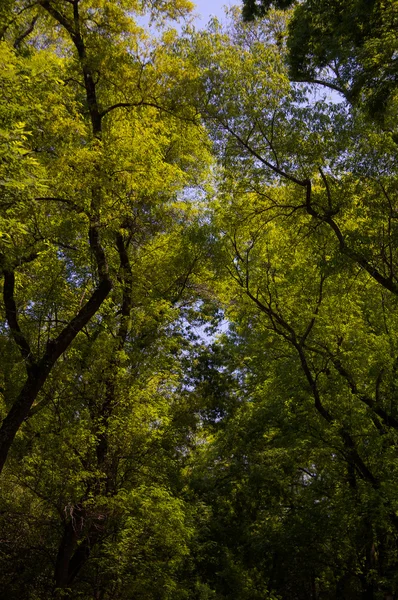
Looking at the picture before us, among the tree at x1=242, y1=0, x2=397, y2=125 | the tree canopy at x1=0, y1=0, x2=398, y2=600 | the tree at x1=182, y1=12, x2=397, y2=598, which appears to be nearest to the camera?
the tree at x1=242, y1=0, x2=397, y2=125

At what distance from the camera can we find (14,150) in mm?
3668

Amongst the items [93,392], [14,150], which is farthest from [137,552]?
[14,150]

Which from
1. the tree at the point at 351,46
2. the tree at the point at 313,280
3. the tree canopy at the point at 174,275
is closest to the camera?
the tree at the point at 351,46

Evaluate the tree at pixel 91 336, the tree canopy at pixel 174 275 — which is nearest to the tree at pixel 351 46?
the tree canopy at pixel 174 275

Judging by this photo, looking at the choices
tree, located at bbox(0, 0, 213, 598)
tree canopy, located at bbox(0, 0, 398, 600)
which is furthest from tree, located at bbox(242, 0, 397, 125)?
tree, located at bbox(0, 0, 213, 598)

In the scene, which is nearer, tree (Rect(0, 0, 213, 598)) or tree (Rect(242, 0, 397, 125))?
tree (Rect(242, 0, 397, 125))

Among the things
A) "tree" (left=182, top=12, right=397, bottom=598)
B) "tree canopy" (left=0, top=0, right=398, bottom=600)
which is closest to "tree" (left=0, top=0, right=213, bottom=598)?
"tree canopy" (left=0, top=0, right=398, bottom=600)

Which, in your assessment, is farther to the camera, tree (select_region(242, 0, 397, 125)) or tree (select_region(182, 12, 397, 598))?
tree (select_region(182, 12, 397, 598))

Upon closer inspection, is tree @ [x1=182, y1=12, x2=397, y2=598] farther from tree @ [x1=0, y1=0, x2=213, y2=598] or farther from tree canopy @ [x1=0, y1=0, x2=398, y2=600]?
tree @ [x1=0, y1=0, x2=213, y2=598]

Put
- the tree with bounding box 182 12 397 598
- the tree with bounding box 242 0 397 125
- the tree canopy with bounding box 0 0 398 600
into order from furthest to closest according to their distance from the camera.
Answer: the tree with bounding box 182 12 397 598, the tree canopy with bounding box 0 0 398 600, the tree with bounding box 242 0 397 125

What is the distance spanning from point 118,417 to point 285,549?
4.88 m

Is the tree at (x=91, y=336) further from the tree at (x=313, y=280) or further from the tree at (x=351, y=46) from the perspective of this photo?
the tree at (x=351, y=46)

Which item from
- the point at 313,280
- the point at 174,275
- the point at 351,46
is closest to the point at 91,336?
the point at 174,275

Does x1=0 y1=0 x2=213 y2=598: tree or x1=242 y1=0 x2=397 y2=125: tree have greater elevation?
x1=242 y1=0 x2=397 y2=125: tree
